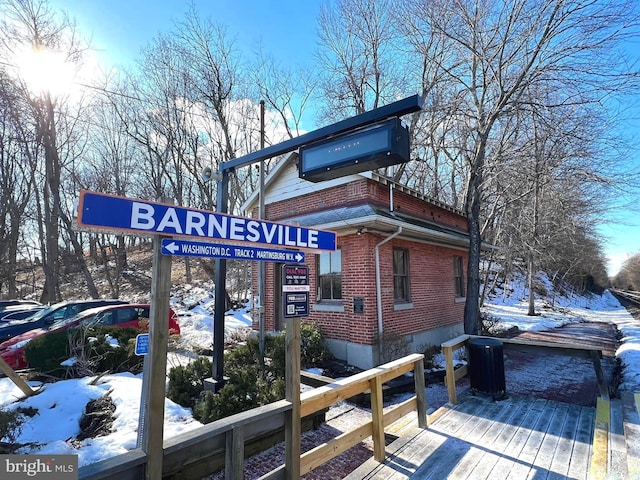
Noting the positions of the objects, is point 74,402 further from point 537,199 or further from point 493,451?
point 537,199

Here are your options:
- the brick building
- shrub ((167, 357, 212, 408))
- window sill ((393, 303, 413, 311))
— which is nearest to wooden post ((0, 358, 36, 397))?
shrub ((167, 357, 212, 408))

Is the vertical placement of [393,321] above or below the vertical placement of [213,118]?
below

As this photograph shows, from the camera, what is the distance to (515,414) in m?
5.33

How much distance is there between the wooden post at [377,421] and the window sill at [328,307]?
5250mm

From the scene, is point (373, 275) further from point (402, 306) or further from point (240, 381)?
point (240, 381)

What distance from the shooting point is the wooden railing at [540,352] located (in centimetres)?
579

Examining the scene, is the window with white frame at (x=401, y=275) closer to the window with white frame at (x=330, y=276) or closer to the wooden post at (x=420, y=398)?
the window with white frame at (x=330, y=276)

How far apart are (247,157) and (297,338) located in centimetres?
334

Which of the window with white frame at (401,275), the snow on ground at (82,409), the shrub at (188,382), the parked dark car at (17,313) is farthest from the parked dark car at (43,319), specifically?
the window with white frame at (401,275)

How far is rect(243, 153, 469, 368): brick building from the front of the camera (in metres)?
8.88

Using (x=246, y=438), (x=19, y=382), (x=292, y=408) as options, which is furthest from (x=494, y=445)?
(x=19, y=382)

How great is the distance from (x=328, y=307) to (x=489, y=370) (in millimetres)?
4535

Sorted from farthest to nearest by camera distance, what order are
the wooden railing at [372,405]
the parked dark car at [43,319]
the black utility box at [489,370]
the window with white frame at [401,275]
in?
the parked dark car at [43,319]
the window with white frame at [401,275]
the black utility box at [489,370]
the wooden railing at [372,405]

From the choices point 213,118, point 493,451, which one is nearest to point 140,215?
point 493,451
